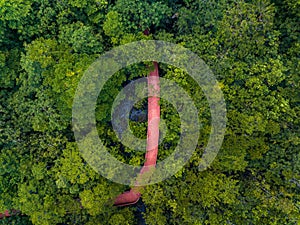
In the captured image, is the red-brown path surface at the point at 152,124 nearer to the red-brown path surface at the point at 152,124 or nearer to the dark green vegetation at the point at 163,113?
the red-brown path surface at the point at 152,124

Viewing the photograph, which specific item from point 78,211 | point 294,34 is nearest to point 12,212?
point 78,211

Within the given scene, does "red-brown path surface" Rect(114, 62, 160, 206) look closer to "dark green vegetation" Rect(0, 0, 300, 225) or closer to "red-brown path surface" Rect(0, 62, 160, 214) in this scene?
"red-brown path surface" Rect(0, 62, 160, 214)

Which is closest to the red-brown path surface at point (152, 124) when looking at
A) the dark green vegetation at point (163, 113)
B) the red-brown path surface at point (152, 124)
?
the red-brown path surface at point (152, 124)

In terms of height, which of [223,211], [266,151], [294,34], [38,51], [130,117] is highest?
[38,51]

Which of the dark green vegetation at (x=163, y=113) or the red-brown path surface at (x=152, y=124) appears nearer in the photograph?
the dark green vegetation at (x=163, y=113)

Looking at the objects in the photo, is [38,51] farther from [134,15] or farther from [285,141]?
[285,141]

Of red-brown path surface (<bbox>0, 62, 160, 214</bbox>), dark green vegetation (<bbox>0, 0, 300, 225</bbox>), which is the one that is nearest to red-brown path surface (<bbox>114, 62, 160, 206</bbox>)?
red-brown path surface (<bbox>0, 62, 160, 214</bbox>)

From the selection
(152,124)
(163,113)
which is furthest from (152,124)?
(163,113)

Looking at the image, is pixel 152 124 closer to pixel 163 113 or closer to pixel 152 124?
pixel 152 124
